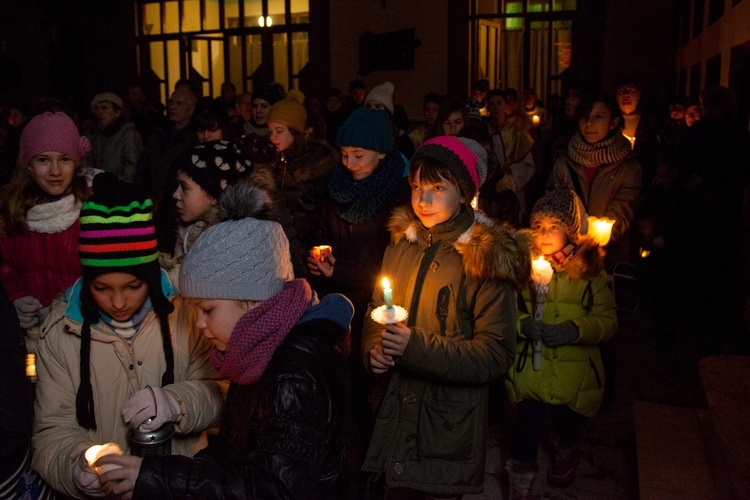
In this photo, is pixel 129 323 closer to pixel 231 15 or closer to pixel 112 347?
pixel 112 347

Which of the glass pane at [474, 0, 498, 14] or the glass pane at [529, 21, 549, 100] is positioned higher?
the glass pane at [474, 0, 498, 14]

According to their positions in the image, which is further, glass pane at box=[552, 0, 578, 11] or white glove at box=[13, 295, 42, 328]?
glass pane at box=[552, 0, 578, 11]

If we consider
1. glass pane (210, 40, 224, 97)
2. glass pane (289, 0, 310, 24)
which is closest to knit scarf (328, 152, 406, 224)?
glass pane (289, 0, 310, 24)

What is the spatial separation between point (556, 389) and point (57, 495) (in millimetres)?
2529

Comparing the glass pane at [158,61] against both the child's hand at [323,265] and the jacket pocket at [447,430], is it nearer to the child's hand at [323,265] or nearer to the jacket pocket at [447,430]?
the child's hand at [323,265]

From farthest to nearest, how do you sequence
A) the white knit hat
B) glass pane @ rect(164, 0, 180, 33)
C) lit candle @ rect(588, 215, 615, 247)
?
1. glass pane @ rect(164, 0, 180, 33)
2. the white knit hat
3. lit candle @ rect(588, 215, 615, 247)

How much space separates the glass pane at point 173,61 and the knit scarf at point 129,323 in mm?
20400

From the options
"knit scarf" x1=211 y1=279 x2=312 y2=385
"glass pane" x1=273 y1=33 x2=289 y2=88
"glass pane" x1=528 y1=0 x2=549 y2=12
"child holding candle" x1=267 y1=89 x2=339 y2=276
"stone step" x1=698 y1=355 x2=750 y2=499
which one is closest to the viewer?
"knit scarf" x1=211 y1=279 x2=312 y2=385

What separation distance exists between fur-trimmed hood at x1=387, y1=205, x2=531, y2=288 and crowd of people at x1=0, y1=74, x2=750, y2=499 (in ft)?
0.04

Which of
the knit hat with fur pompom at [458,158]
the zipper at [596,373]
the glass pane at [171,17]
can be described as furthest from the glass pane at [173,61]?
the knit hat with fur pompom at [458,158]

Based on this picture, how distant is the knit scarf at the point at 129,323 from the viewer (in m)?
2.65

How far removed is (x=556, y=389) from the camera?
4121 millimetres

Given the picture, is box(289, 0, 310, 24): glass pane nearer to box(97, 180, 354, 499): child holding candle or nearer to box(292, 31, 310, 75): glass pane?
box(292, 31, 310, 75): glass pane

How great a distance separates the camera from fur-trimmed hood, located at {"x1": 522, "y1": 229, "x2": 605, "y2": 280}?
4.16 metres
